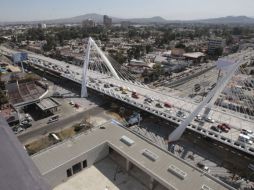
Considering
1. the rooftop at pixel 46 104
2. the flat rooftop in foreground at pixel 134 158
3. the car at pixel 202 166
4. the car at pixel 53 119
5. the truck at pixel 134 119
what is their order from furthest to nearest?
the rooftop at pixel 46 104 → the car at pixel 53 119 → the truck at pixel 134 119 → the car at pixel 202 166 → the flat rooftop in foreground at pixel 134 158

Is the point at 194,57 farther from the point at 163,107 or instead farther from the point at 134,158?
the point at 134,158

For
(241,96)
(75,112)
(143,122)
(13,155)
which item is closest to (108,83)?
(75,112)

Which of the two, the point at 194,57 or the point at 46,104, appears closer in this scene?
the point at 46,104

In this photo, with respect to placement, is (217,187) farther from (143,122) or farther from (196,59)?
(196,59)

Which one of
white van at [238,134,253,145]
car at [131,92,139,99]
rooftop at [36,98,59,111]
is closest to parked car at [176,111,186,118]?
white van at [238,134,253,145]

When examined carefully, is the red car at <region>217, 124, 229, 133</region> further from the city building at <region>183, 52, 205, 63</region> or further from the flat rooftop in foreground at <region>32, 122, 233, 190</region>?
the city building at <region>183, 52, 205, 63</region>

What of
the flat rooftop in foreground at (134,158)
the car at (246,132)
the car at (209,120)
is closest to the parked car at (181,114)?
the car at (209,120)

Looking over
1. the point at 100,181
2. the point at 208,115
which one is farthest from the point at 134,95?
the point at 100,181

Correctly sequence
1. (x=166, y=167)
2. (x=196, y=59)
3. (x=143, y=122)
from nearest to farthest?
(x=166, y=167) < (x=143, y=122) < (x=196, y=59)

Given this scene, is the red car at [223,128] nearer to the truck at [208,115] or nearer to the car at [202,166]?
the truck at [208,115]
